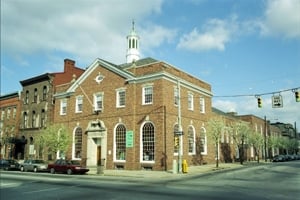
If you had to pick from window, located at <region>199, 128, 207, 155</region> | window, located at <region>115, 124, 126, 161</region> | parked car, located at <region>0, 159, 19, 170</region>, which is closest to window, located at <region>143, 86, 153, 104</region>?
window, located at <region>115, 124, 126, 161</region>

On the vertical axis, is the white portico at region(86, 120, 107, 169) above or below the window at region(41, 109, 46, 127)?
below

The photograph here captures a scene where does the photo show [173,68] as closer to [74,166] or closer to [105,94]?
[105,94]

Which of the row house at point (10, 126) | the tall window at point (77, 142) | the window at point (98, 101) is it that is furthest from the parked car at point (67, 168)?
the row house at point (10, 126)

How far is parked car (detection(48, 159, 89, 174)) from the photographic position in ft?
98.8

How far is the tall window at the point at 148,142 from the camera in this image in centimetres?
3347

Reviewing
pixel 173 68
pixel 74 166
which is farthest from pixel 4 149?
pixel 173 68

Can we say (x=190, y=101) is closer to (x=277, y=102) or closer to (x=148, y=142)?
(x=148, y=142)

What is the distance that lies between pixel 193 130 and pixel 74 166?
14.4 meters

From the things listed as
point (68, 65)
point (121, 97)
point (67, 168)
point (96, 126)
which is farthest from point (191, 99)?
point (68, 65)

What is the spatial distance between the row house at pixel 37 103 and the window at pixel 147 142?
1603 centimetres

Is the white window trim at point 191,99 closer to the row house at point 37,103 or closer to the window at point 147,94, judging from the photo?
the window at point 147,94

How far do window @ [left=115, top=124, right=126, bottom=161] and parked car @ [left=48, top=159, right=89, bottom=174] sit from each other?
18.0 feet

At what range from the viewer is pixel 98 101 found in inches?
1531

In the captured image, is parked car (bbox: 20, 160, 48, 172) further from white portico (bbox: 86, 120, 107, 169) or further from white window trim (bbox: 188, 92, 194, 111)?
white window trim (bbox: 188, 92, 194, 111)
